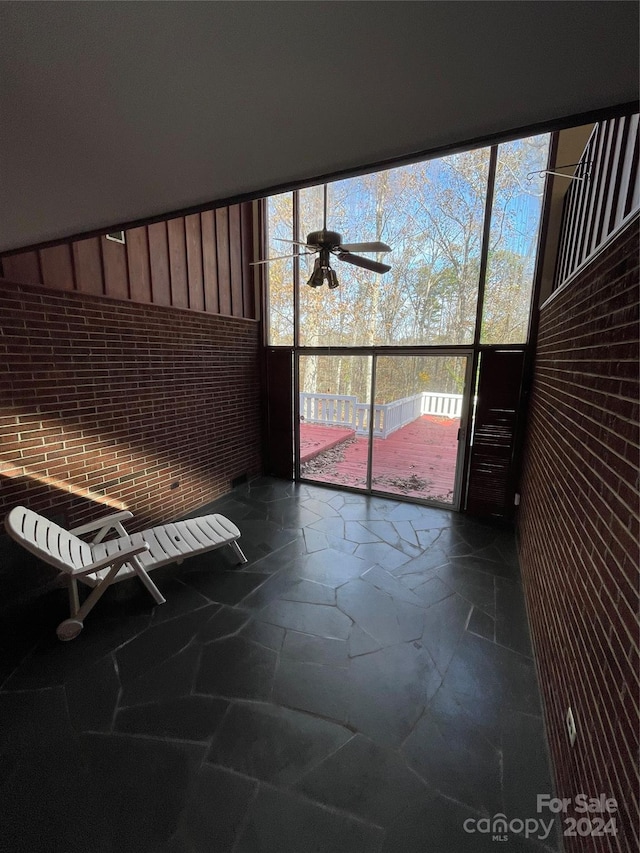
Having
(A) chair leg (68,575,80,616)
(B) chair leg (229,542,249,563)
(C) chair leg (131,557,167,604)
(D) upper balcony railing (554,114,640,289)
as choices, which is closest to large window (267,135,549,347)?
(D) upper balcony railing (554,114,640,289)

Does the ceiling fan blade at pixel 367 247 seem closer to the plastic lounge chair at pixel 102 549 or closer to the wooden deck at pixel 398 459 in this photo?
the wooden deck at pixel 398 459

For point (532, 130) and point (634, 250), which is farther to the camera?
point (634, 250)

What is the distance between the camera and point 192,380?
439 cm

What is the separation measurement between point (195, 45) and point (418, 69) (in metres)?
0.50

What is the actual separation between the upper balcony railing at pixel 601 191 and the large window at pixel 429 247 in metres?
0.61

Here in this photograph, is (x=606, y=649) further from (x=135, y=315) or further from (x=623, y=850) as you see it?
(x=135, y=315)

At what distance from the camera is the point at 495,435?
4168 mm

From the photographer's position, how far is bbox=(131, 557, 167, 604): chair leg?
2.65 m

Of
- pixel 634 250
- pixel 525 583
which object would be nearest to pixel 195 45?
pixel 634 250

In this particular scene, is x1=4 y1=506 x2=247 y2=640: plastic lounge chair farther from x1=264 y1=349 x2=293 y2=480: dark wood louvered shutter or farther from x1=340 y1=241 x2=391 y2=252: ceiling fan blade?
x1=340 y1=241 x2=391 y2=252: ceiling fan blade

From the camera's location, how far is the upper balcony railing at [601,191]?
1.71 meters

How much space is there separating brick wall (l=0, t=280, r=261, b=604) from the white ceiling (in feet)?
6.47

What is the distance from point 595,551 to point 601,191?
2.26 metres

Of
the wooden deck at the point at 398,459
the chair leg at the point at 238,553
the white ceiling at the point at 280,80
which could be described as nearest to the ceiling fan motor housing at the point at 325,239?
the white ceiling at the point at 280,80
